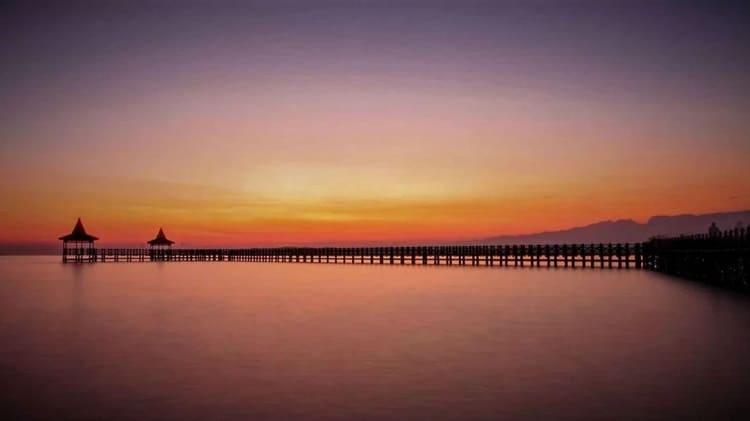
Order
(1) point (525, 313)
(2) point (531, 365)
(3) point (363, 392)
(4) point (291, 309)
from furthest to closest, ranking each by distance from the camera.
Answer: (4) point (291, 309) < (1) point (525, 313) < (2) point (531, 365) < (3) point (363, 392)

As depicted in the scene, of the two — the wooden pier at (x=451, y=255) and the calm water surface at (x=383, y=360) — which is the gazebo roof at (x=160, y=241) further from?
the calm water surface at (x=383, y=360)

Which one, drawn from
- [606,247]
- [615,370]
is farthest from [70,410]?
[606,247]

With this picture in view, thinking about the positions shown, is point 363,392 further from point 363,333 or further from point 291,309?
point 291,309

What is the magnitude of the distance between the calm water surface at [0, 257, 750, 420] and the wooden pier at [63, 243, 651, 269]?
25.3m

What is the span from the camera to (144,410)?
23.3 ft

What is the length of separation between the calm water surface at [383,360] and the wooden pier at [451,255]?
25310 millimetres

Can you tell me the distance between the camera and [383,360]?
10078mm

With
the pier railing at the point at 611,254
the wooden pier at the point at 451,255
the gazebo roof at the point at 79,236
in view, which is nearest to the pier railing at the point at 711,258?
the pier railing at the point at 611,254

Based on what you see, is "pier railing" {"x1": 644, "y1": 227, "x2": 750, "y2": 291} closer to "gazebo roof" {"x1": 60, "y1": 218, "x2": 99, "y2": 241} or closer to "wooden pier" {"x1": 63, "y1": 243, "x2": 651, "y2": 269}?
"wooden pier" {"x1": 63, "y1": 243, "x2": 651, "y2": 269}

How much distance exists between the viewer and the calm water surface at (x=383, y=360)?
721 centimetres

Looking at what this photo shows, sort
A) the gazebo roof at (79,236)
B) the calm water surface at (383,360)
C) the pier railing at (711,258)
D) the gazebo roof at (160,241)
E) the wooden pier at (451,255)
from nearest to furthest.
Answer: the calm water surface at (383,360) < the pier railing at (711,258) < the wooden pier at (451,255) < the gazebo roof at (79,236) < the gazebo roof at (160,241)

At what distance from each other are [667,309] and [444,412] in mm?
11842

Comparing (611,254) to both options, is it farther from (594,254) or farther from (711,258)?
(711,258)

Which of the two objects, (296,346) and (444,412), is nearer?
(444,412)
